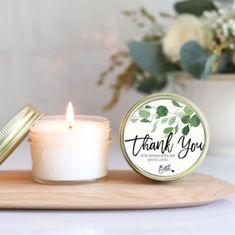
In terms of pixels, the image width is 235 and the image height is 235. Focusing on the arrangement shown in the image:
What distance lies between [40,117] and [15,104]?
0.57 metres

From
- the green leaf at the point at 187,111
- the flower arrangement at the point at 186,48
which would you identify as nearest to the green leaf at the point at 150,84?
the flower arrangement at the point at 186,48

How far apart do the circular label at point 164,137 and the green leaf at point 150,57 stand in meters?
0.37

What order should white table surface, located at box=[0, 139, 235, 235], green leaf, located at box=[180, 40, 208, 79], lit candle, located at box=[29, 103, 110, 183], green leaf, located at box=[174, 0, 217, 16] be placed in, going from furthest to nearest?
1. green leaf, located at box=[174, 0, 217, 16]
2. green leaf, located at box=[180, 40, 208, 79]
3. lit candle, located at box=[29, 103, 110, 183]
4. white table surface, located at box=[0, 139, 235, 235]

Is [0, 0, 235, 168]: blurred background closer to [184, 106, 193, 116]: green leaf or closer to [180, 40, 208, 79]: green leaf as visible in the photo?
[180, 40, 208, 79]: green leaf

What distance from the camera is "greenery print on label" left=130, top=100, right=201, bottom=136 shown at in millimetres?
725

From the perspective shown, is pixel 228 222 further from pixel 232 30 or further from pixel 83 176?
pixel 232 30

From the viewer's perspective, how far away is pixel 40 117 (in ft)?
2.51

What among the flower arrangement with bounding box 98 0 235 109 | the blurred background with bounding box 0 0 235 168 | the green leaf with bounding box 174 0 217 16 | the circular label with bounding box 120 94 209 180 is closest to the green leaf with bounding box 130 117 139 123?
the circular label with bounding box 120 94 209 180

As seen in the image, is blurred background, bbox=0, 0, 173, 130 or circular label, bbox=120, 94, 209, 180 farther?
blurred background, bbox=0, 0, 173, 130

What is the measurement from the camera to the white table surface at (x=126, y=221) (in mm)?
582

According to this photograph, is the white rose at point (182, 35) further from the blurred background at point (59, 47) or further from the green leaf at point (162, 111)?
the green leaf at point (162, 111)

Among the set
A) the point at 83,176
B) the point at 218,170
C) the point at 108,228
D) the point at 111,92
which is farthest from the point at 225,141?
the point at 108,228

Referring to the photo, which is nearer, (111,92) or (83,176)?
(83,176)

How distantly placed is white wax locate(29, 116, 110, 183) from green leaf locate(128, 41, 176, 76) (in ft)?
1.27
